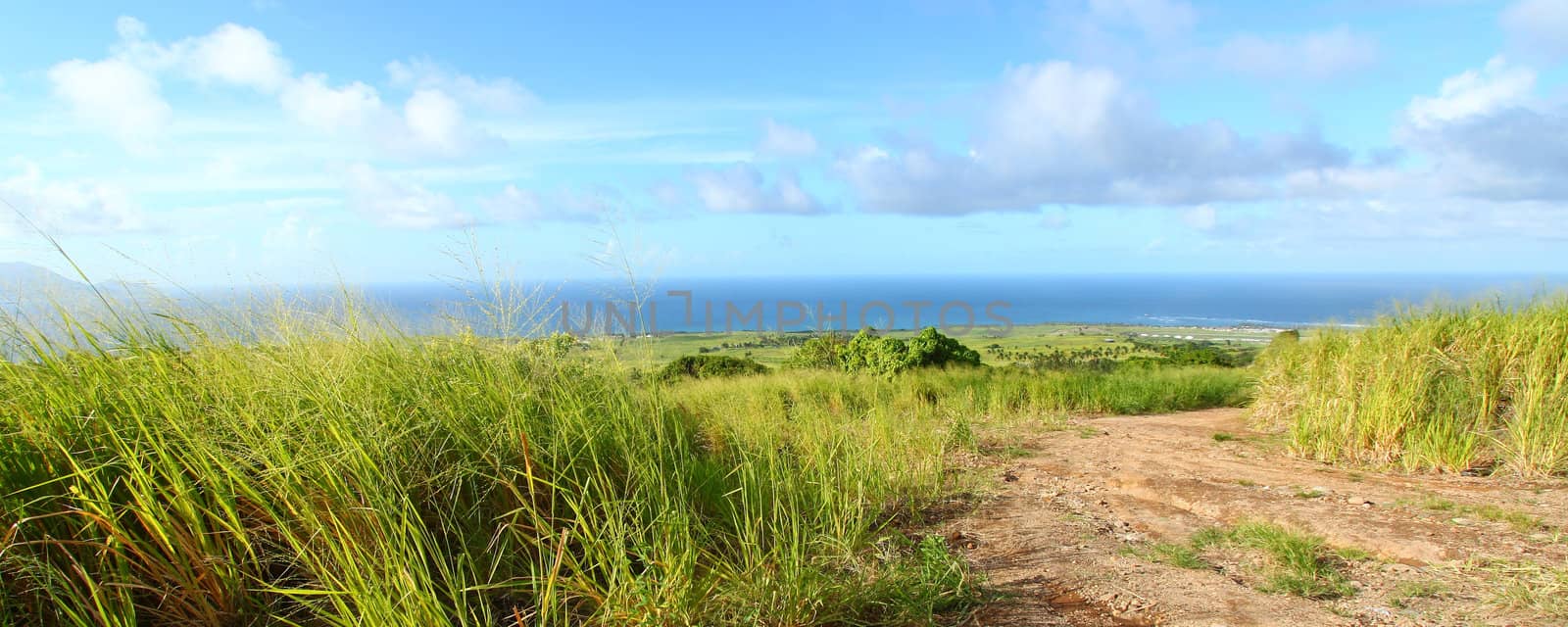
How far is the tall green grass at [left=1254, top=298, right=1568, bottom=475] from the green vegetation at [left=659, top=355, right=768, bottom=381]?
25.4 ft

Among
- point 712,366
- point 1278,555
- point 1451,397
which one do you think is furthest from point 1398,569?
point 712,366

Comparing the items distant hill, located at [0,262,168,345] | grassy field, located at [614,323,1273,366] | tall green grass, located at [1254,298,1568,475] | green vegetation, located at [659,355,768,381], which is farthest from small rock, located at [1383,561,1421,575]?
green vegetation, located at [659,355,768,381]

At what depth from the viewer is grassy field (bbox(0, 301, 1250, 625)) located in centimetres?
218

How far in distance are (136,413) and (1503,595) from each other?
15.3 ft

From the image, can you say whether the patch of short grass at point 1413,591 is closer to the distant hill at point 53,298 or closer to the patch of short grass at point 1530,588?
the patch of short grass at point 1530,588

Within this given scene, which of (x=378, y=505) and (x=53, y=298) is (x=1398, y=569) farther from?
(x=53, y=298)

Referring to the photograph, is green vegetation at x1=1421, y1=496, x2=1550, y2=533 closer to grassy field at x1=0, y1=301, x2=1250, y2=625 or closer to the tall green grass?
the tall green grass

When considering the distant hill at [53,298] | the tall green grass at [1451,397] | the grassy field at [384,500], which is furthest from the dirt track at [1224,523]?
the distant hill at [53,298]

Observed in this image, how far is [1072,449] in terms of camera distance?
5.70 metres

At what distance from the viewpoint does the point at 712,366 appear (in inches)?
504

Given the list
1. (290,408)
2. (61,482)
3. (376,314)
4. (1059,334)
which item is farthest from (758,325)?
(1059,334)

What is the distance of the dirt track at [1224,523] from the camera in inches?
103

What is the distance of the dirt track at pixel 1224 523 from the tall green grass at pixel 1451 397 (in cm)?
26

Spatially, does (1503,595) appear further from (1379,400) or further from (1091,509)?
(1379,400)
